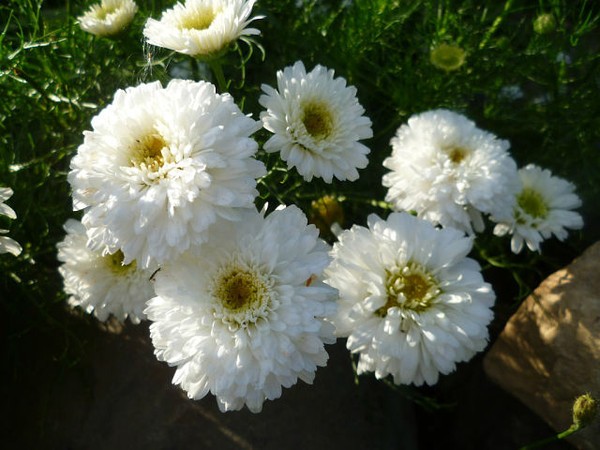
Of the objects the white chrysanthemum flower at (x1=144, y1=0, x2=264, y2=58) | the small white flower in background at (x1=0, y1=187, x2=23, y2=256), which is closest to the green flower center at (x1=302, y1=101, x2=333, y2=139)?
the white chrysanthemum flower at (x1=144, y1=0, x2=264, y2=58)

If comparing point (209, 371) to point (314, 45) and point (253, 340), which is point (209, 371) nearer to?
point (253, 340)

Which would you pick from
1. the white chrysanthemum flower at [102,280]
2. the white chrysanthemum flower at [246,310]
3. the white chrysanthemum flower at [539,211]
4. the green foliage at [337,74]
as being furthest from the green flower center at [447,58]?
the white chrysanthemum flower at [102,280]

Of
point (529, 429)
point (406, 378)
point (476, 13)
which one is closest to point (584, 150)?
point (476, 13)

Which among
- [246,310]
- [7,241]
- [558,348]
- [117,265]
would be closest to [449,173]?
[558,348]

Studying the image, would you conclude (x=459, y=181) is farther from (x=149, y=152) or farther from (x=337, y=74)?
(x=149, y=152)

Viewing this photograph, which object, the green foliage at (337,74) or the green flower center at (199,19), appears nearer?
the green flower center at (199,19)

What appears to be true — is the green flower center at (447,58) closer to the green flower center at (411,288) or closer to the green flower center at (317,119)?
the green flower center at (317,119)

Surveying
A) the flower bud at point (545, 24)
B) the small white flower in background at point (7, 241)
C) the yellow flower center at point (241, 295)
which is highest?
the flower bud at point (545, 24)
